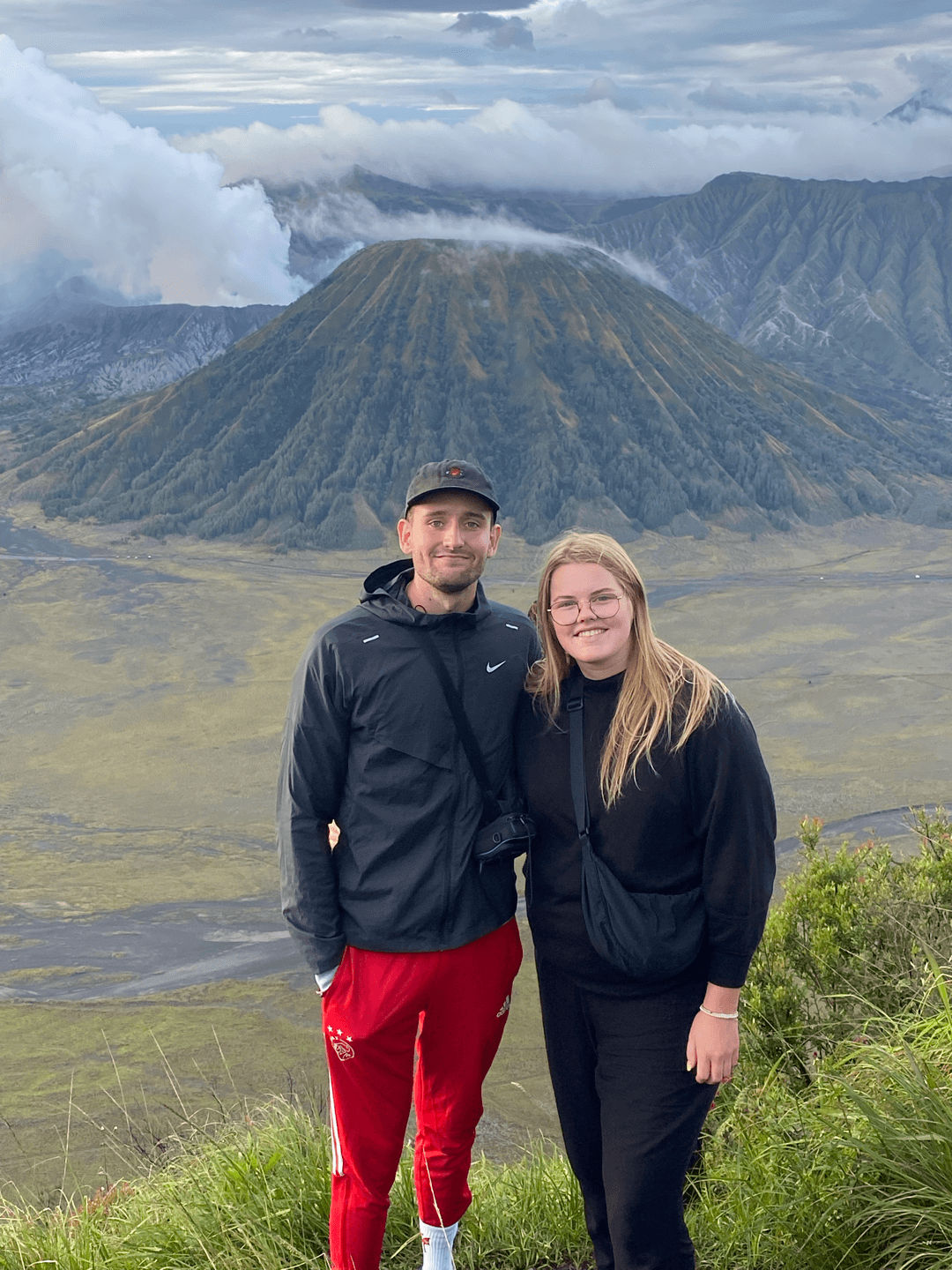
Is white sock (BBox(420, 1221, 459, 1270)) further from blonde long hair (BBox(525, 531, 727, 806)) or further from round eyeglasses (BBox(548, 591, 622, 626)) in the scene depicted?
round eyeglasses (BBox(548, 591, 622, 626))

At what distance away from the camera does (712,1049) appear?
3.62 meters

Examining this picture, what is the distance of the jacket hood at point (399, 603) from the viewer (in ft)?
13.7

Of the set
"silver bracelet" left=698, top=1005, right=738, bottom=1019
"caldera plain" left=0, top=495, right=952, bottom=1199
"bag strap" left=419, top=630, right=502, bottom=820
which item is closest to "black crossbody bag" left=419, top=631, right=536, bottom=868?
"bag strap" left=419, top=630, right=502, bottom=820

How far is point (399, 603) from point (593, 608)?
2.41ft

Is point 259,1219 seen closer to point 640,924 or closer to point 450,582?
point 640,924

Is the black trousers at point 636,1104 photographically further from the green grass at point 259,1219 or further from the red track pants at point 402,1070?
the green grass at point 259,1219

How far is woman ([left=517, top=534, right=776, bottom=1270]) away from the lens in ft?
11.8

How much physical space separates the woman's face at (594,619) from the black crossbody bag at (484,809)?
45 cm

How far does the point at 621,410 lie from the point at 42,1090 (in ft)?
310

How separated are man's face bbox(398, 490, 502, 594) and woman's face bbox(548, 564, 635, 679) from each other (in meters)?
0.46

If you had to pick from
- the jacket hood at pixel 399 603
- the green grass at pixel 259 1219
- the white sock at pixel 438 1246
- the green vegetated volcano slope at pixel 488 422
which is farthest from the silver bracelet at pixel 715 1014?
the green vegetated volcano slope at pixel 488 422

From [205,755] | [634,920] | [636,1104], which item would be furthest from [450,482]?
[205,755]

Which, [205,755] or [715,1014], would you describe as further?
[205,755]

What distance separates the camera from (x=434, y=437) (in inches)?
4252
